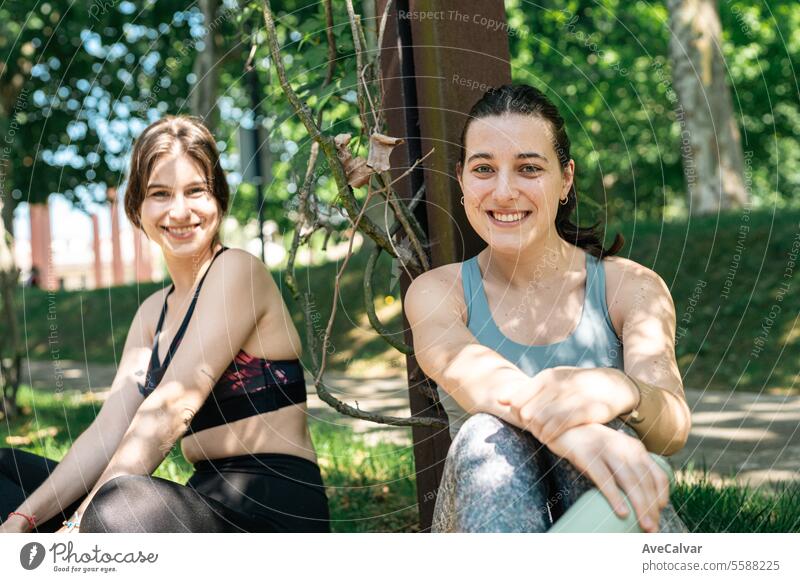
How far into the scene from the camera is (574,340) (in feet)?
6.86

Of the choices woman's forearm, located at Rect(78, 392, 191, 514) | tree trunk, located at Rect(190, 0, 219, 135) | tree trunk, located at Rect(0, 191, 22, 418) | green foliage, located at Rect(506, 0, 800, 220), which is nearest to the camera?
woman's forearm, located at Rect(78, 392, 191, 514)

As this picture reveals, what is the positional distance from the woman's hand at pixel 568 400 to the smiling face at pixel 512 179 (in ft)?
1.55

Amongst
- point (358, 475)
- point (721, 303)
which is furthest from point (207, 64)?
point (358, 475)

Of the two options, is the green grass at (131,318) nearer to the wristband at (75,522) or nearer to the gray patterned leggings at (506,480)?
the wristband at (75,522)

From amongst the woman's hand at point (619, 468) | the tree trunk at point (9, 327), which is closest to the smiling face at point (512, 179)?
the woman's hand at point (619, 468)

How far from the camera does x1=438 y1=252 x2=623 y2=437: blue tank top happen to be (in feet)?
6.83

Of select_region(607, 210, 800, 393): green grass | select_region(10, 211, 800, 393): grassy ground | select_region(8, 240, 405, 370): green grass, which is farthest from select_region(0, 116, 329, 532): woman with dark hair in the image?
select_region(607, 210, 800, 393): green grass

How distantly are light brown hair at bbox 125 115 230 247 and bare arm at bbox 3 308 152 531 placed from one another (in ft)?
1.43

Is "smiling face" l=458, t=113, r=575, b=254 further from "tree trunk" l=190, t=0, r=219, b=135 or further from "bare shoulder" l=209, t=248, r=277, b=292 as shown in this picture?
"tree trunk" l=190, t=0, r=219, b=135

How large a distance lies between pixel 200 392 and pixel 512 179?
0.92m

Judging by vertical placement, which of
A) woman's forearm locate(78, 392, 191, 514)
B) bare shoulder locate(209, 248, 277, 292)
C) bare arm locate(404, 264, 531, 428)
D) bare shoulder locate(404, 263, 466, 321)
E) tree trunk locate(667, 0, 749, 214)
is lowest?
woman's forearm locate(78, 392, 191, 514)

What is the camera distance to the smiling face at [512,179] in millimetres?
2105

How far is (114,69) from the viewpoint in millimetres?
9297

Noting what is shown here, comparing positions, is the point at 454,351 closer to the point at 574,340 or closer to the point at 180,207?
the point at 574,340
